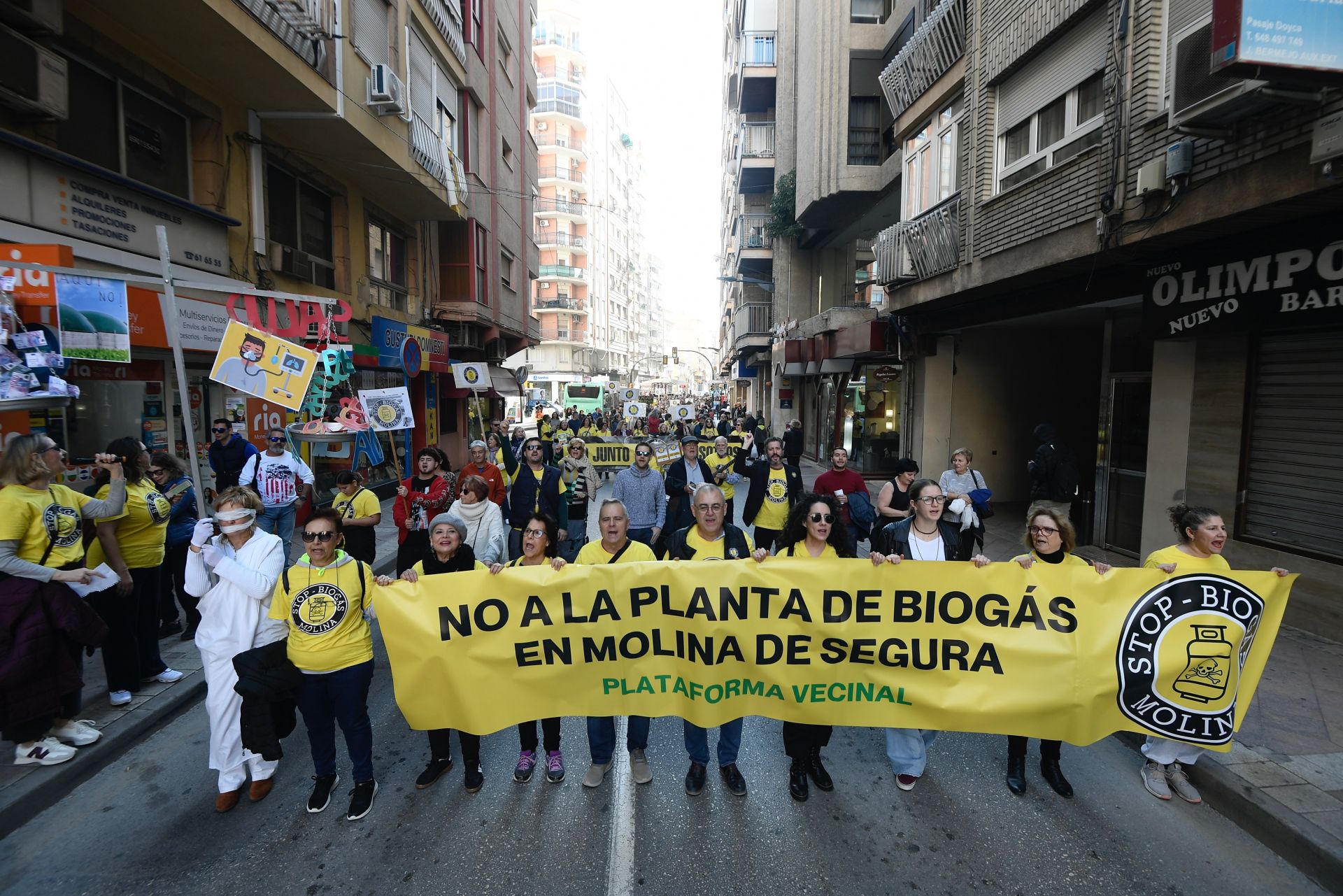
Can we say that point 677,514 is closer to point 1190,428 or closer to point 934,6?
point 1190,428

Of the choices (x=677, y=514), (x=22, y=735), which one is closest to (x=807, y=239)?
(x=677, y=514)

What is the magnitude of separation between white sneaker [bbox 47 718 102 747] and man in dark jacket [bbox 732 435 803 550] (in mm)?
5454

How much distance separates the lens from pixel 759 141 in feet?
102

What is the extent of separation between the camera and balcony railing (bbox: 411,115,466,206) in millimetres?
13695

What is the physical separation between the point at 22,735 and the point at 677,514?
5152mm

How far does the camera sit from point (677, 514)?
7.00 metres

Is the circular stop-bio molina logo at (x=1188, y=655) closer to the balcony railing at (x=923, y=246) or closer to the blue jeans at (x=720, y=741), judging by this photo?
the blue jeans at (x=720, y=741)

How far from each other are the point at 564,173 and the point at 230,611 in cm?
6620

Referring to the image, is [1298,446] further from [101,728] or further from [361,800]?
[101,728]

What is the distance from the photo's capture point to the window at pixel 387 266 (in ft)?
48.4

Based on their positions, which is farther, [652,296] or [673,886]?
[652,296]

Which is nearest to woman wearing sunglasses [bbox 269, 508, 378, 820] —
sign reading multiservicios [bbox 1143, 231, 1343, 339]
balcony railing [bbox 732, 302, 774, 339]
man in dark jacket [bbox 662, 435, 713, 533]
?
man in dark jacket [bbox 662, 435, 713, 533]

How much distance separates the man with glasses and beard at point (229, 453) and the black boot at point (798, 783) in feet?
23.3

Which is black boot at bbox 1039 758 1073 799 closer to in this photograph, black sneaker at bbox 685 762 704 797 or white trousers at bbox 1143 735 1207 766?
white trousers at bbox 1143 735 1207 766
